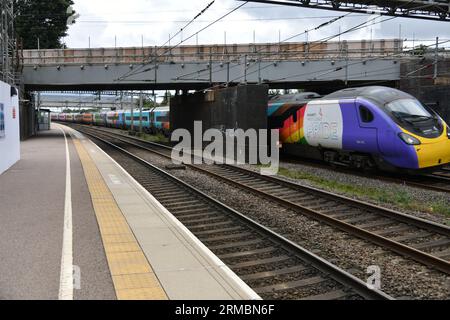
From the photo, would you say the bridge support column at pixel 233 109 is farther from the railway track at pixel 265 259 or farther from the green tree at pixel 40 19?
the green tree at pixel 40 19

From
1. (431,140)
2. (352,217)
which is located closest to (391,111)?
(431,140)

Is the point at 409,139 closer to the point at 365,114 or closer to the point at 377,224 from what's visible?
the point at 365,114

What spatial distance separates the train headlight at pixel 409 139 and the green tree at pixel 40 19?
170 feet

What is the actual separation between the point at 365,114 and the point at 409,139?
180 cm

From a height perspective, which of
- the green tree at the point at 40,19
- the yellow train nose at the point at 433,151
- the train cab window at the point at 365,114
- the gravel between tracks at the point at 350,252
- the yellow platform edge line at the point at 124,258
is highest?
the green tree at the point at 40,19

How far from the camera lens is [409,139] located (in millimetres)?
13812

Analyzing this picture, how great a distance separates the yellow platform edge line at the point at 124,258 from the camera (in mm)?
4949

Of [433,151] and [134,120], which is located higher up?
[134,120]

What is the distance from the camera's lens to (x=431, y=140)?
552 inches

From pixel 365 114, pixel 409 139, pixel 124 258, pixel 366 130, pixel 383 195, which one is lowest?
pixel 383 195

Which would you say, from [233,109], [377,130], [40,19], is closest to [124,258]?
[377,130]

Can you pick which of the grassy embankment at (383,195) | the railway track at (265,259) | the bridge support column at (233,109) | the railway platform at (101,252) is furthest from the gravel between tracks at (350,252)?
the bridge support column at (233,109)

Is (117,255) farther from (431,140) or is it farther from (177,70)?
(177,70)
